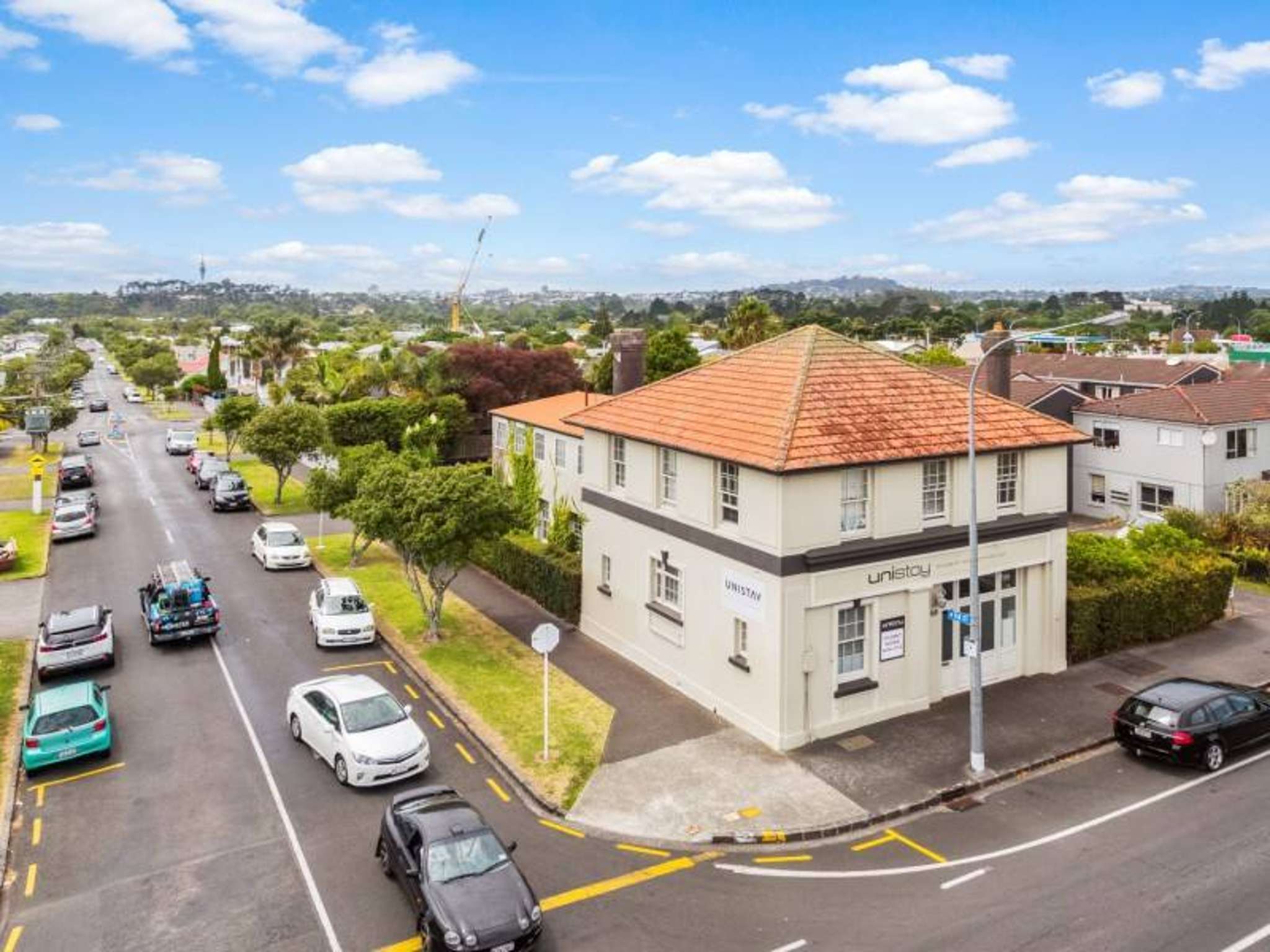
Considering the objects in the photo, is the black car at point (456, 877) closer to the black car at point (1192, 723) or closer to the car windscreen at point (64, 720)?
the car windscreen at point (64, 720)

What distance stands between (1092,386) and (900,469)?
4691cm

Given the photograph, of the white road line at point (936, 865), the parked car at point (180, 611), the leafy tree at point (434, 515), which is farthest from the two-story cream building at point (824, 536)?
the parked car at point (180, 611)

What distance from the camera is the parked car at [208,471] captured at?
165 feet

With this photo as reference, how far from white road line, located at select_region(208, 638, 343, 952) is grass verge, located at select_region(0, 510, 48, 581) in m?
15.1

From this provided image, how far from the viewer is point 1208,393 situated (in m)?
43.9

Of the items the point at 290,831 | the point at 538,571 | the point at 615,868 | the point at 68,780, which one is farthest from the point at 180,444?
the point at 615,868

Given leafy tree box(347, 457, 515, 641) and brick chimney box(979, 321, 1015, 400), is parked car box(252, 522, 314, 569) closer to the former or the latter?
leafy tree box(347, 457, 515, 641)

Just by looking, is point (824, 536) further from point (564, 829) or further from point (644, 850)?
point (564, 829)

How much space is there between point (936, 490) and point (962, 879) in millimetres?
9675

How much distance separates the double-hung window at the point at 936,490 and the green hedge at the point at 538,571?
10782 mm

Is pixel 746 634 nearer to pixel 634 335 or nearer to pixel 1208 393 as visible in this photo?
pixel 634 335

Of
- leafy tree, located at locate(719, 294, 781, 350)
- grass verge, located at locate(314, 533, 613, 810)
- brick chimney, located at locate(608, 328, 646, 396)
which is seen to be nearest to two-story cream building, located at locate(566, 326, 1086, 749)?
grass verge, located at locate(314, 533, 613, 810)

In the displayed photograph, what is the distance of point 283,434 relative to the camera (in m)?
45.3

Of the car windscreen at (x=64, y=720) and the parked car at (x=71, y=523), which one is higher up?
the parked car at (x=71, y=523)
